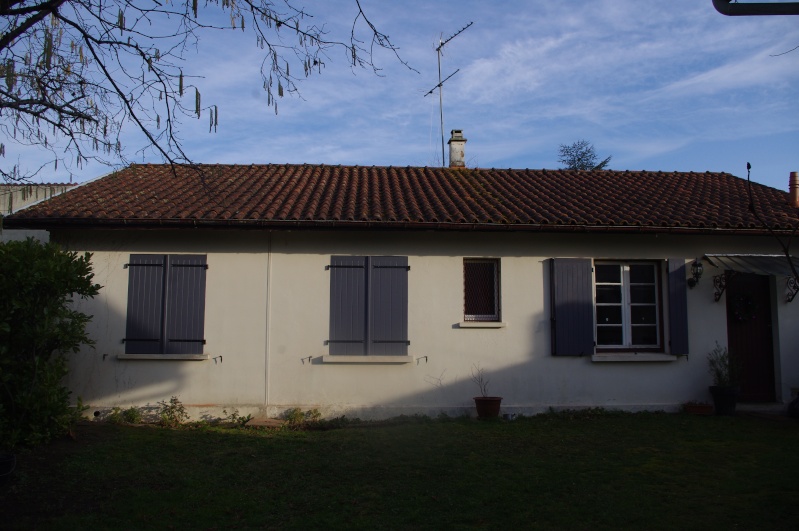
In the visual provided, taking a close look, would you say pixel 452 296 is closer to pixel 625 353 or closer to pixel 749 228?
pixel 625 353

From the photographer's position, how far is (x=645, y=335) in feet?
34.5

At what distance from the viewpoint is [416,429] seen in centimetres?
878

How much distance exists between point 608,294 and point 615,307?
0.78ft

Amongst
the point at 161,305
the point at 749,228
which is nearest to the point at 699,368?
the point at 749,228

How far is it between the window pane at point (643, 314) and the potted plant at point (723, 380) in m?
1.02

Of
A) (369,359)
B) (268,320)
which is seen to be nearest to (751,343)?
(369,359)

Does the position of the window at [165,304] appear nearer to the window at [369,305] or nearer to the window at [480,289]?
the window at [369,305]

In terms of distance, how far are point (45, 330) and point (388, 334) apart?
181 inches

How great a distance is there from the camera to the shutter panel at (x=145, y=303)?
965 cm

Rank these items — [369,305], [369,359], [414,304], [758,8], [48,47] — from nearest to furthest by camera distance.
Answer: [758,8] < [48,47] < [369,359] < [369,305] < [414,304]

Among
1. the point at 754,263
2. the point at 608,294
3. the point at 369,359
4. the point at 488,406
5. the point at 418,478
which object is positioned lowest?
the point at 418,478

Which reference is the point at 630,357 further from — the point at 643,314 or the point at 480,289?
the point at 480,289

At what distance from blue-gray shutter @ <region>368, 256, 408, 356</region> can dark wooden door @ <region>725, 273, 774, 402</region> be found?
5362 millimetres

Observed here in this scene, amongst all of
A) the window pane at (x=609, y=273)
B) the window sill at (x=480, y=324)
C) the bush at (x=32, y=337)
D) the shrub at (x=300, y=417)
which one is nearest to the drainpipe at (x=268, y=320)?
the shrub at (x=300, y=417)
